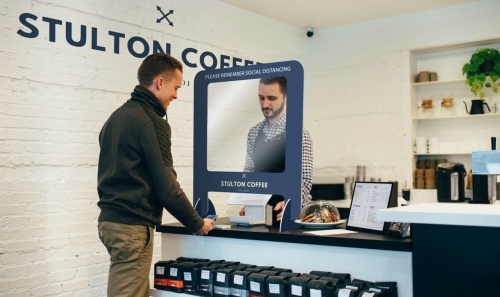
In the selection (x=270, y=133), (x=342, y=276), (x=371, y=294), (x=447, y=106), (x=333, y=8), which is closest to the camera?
(x=371, y=294)

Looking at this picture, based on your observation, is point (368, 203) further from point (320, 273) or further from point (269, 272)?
point (269, 272)

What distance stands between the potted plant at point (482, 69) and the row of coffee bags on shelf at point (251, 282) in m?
3.92

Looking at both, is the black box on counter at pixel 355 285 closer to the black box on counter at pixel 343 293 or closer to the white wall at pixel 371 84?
the black box on counter at pixel 343 293

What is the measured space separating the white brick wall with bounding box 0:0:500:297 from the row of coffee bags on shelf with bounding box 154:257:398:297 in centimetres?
157

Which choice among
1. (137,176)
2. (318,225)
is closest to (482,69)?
(318,225)

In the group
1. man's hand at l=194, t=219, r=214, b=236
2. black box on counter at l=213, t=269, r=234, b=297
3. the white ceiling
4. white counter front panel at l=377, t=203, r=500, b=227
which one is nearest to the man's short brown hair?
man's hand at l=194, t=219, r=214, b=236

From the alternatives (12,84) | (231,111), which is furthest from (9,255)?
(231,111)

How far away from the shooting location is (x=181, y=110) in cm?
496

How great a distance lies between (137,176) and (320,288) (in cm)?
99

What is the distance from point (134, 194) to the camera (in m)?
2.40

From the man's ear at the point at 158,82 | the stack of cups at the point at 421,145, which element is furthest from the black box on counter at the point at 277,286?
the stack of cups at the point at 421,145

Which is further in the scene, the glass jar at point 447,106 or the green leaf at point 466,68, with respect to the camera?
the glass jar at point 447,106

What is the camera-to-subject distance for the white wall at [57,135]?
363 centimetres

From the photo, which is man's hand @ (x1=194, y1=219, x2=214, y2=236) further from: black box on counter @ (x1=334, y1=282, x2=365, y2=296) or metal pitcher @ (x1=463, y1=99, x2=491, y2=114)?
metal pitcher @ (x1=463, y1=99, x2=491, y2=114)
